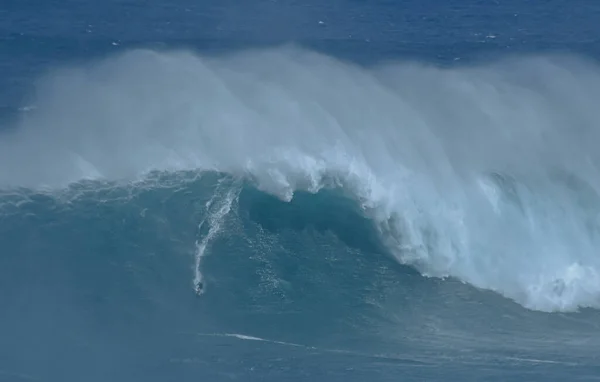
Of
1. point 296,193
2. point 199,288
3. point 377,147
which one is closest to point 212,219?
point 199,288

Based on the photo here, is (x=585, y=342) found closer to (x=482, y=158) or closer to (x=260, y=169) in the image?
(x=482, y=158)

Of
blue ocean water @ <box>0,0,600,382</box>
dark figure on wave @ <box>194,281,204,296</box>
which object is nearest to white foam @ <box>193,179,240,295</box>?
dark figure on wave @ <box>194,281,204,296</box>

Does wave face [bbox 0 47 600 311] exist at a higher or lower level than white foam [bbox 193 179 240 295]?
higher

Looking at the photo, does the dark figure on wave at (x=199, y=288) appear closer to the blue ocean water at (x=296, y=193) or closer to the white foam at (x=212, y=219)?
the white foam at (x=212, y=219)

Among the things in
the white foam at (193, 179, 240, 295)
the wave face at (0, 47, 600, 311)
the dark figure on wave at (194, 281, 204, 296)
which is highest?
the wave face at (0, 47, 600, 311)

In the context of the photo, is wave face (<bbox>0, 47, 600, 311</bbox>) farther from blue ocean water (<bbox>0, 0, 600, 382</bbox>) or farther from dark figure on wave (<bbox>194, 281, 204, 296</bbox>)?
dark figure on wave (<bbox>194, 281, 204, 296</bbox>)

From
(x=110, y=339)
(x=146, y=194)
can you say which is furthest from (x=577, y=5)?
(x=110, y=339)

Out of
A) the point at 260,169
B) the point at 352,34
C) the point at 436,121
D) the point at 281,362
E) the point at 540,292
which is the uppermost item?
the point at 352,34

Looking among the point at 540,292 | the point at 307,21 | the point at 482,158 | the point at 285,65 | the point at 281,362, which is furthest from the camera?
the point at 307,21
